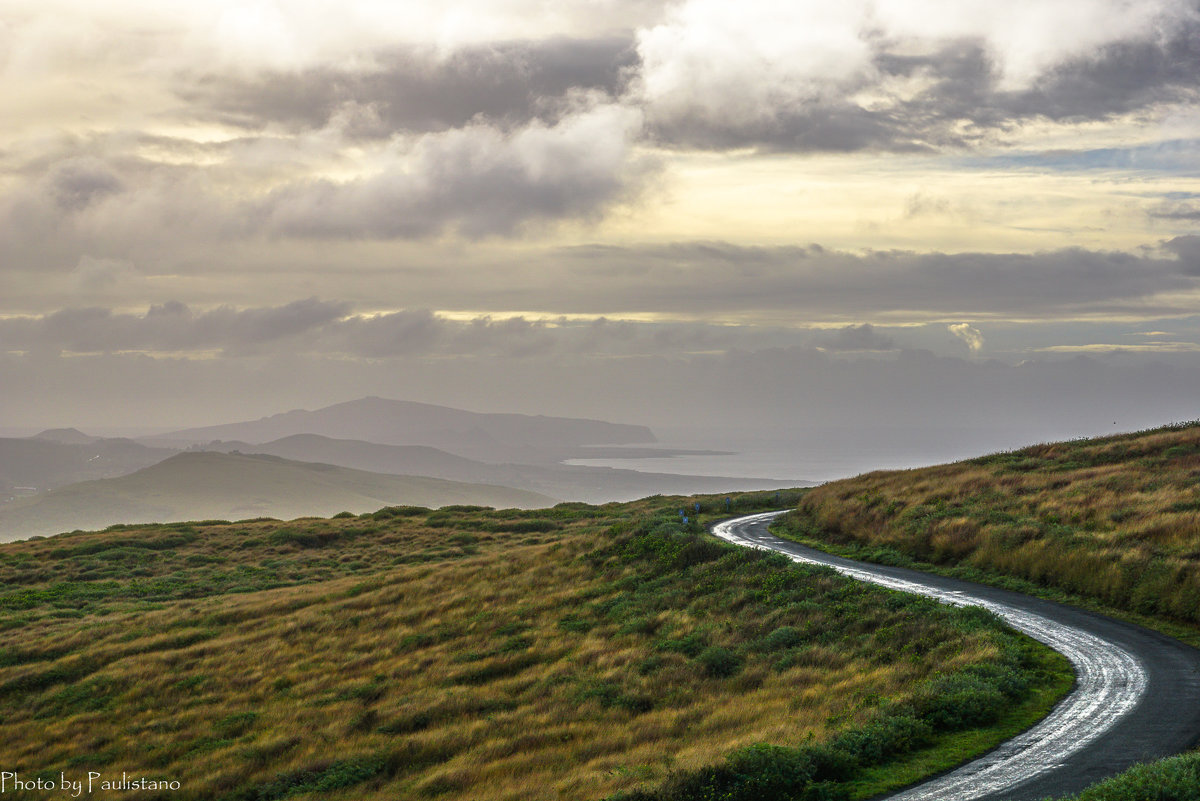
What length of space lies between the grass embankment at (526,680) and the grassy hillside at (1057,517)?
5774mm

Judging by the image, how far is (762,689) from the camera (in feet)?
63.5

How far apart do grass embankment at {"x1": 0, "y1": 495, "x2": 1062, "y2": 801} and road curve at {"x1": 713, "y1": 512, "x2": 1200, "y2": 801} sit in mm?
874

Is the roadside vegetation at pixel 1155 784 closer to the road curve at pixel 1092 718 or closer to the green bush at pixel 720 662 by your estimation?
the road curve at pixel 1092 718

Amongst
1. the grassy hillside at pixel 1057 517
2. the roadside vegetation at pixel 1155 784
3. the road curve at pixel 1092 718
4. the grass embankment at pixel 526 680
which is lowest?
the grass embankment at pixel 526 680

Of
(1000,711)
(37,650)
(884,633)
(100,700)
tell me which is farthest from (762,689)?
(37,650)

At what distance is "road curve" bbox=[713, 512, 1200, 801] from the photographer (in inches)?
455

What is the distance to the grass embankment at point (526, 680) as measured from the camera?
15086 mm

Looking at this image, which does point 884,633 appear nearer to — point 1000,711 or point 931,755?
point 1000,711

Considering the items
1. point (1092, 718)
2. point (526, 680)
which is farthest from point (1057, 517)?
point (526, 680)

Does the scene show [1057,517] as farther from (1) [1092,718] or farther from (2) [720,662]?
(1) [1092,718]

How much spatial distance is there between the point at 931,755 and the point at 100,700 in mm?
30369

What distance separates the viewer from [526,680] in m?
24.8

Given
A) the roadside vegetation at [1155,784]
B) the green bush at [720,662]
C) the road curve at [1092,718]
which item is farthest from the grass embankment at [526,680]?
the roadside vegetation at [1155,784]

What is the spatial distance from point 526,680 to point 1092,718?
51.3 ft
